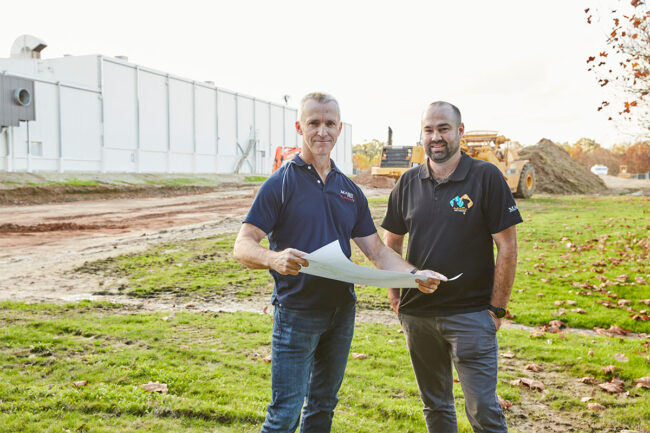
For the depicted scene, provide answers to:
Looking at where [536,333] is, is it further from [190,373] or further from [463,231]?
[463,231]

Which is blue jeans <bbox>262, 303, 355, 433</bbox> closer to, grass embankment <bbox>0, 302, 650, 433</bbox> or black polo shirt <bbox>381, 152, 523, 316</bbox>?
black polo shirt <bbox>381, 152, 523, 316</bbox>

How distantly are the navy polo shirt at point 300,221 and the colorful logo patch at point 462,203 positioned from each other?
0.71m

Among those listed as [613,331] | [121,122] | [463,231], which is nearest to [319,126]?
[463,231]

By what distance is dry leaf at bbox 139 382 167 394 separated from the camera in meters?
4.80

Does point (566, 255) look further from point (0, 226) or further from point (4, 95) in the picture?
point (4, 95)

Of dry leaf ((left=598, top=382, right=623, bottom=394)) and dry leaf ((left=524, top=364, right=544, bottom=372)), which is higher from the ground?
dry leaf ((left=598, top=382, right=623, bottom=394))

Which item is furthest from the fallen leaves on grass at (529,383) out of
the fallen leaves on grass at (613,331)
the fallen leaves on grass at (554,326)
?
the fallen leaves on grass at (613,331)

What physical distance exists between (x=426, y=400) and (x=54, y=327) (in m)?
5.31

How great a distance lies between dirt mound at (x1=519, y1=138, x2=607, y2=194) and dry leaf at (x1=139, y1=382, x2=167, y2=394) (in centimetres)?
Answer: 3613

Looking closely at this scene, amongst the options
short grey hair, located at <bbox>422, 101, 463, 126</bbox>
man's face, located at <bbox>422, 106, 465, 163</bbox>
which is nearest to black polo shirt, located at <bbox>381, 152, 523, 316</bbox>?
man's face, located at <bbox>422, 106, 465, 163</bbox>

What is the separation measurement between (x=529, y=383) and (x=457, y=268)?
9.33 feet

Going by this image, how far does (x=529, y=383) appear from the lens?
5.30 metres

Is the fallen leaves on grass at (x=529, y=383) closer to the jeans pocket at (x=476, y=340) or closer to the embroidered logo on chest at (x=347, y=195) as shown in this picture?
the jeans pocket at (x=476, y=340)

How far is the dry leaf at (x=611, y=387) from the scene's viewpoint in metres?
5.09
